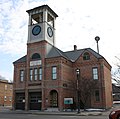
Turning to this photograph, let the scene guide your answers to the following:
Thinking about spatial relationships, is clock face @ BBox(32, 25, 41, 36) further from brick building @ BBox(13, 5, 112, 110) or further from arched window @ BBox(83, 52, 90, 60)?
arched window @ BBox(83, 52, 90, 60)

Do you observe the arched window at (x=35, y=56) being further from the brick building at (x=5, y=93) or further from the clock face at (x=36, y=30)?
the brick building at (x=5, y=93)

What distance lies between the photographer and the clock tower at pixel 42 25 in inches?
1641

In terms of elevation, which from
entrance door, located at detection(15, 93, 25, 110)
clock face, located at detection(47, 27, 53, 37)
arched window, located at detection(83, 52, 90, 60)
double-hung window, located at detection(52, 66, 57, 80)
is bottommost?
entrance door, located at detection(15, 93, 25, 110)

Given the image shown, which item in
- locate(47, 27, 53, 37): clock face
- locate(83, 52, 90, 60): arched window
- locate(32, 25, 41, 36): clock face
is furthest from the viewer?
locate(47, 27, 53, 37): clock face

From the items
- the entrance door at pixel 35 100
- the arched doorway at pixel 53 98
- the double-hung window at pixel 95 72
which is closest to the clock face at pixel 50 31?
the double-hung window at pixel 95 72

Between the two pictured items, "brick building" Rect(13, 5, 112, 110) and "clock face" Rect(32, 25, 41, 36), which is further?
"clock face" Rect(32, 25, 41, 36)

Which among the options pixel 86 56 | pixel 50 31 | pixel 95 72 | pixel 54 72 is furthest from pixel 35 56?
pixel 95 72

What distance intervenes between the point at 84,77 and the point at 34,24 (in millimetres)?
14666

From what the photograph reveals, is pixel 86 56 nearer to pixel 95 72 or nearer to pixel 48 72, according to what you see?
pixel 95 72

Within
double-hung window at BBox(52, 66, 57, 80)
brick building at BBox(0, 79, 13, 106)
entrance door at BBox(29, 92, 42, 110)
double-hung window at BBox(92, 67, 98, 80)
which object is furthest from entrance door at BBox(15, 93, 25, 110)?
brick building at BBox(0, 79, 13, 106)

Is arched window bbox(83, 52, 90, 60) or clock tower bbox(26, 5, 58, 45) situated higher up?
clock tower bbox(26, 5, 58, 45)

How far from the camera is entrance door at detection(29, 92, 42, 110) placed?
38625 mm

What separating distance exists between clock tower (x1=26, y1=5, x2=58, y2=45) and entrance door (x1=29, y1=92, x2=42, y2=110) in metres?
10.3

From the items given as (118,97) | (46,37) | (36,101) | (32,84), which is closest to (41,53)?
(46,37)
